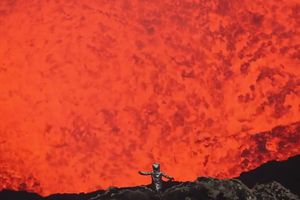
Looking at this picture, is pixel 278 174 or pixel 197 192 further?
pixel 278 174

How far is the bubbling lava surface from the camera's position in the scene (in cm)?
293

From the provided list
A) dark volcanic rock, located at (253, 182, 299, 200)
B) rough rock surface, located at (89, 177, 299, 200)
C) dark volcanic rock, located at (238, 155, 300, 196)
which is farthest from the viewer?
dark volcanic rock, located at (238, 155, 300, 196)

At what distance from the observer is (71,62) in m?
3.05

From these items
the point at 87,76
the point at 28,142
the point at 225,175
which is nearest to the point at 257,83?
the point at 225,175

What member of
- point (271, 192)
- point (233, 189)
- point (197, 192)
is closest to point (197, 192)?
point (197, 192)

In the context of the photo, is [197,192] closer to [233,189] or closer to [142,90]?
[233,189]

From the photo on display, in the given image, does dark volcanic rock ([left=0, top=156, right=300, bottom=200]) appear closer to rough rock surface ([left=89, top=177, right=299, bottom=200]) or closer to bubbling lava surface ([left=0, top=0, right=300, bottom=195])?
rough rock surface ([left=89, top=177, right=299, bottom=200])

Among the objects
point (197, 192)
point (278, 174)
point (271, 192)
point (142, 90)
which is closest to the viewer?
point (197, 192)

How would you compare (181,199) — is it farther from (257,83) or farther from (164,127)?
(257,83)

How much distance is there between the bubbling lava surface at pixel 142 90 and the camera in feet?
9.60

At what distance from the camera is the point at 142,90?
3.00 m

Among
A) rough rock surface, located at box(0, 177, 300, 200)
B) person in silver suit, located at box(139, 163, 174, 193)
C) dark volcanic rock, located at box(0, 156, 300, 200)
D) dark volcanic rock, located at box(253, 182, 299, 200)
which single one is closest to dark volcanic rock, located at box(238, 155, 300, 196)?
dark volcanic rock, located at box(0, 156, 300, 200)

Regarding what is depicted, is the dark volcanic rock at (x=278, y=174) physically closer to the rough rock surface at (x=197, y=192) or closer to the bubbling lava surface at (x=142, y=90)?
the bubbling lava surface at (x=142, y=90)

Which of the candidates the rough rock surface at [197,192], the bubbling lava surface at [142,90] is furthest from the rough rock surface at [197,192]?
the bubbling lava surface at [142,90]
